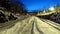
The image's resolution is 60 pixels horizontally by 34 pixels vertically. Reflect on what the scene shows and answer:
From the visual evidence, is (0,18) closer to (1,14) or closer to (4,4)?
(1,14)

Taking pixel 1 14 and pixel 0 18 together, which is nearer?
pixel 0 18

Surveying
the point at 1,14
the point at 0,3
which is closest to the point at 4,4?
the point at 0,3

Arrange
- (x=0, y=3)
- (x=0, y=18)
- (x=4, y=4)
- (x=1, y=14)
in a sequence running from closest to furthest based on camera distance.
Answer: (x=0, y=18)
(x=1, y=14)
(x=0, y=3)
(x=4, y=4)

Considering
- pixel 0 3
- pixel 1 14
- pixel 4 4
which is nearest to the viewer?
pixel 1 14

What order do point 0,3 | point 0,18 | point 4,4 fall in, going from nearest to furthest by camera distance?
point 0,18, point 0,3, point 4,4

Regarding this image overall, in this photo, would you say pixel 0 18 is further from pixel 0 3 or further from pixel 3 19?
pixel 0 3

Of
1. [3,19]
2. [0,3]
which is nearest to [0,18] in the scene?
[3,19]

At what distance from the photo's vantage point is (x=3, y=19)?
1200 inches

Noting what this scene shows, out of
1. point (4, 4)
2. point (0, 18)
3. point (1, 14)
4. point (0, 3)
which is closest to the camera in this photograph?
point (0, 18)

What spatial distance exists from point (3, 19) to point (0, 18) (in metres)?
0.97

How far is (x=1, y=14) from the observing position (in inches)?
1254

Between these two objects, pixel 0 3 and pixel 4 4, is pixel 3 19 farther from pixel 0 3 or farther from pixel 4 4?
pixel 4 4

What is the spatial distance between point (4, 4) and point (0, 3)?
5022mm
